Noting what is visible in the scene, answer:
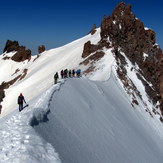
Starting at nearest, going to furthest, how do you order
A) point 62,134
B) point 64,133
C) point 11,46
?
1. point 62,134
2. point 64,133
3. point 11,46

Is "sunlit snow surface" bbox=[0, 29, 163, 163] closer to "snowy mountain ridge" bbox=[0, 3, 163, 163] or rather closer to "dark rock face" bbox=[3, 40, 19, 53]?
"snowy mountain ridge" bbox=[0, 3, 163, 163]

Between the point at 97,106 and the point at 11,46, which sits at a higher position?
the point at 11,46

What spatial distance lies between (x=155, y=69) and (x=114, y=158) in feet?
A: 132

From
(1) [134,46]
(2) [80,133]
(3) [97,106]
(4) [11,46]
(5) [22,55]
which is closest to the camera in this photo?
(2) [80,133]

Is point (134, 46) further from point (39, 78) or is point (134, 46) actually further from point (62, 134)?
point (62, 134)

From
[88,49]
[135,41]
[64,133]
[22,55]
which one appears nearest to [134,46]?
[135,41]

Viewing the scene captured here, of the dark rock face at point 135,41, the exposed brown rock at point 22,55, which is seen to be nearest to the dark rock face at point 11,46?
the exposed brown rock at point 22,55

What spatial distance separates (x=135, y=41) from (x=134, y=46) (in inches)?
59.9

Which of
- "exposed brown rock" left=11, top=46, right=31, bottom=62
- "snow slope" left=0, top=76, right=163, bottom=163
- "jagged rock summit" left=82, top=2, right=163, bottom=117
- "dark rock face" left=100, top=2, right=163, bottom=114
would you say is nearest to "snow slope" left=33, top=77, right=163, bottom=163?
"snow slope" left=0, top=76, right=163, bottom=163

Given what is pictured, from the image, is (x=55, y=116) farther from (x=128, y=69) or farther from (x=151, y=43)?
(x=151, y=43)

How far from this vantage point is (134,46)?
165 ft

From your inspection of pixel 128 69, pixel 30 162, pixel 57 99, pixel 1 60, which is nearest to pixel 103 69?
pixel 128 69

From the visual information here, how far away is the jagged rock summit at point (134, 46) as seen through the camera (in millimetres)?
46875

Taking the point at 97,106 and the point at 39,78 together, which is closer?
the point at 97,106
